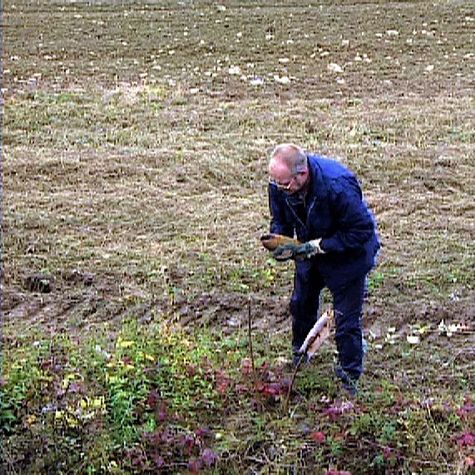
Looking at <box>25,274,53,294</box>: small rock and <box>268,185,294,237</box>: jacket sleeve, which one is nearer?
<box>268,185,294,237</box>: jacket sleeve

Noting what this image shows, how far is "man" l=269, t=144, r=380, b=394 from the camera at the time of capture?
4.57m

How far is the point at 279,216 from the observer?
4.97 metres

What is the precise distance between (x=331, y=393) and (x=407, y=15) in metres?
12.6

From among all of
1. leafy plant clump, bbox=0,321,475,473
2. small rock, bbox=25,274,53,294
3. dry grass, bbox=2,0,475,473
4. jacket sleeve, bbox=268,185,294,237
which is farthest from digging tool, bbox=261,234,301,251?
small rock, bbox=25,274,53,294

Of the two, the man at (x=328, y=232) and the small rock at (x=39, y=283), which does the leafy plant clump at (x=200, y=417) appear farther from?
the small rock at (x=39, y=283)

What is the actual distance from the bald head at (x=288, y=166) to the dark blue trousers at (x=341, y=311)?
2.05 ft

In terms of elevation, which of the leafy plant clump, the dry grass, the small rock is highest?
the leafy plant clump

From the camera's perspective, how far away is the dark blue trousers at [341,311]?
4.94 meters

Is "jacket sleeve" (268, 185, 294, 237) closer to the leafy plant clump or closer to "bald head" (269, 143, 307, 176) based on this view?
"bald head" (269, 143, 307, 176)

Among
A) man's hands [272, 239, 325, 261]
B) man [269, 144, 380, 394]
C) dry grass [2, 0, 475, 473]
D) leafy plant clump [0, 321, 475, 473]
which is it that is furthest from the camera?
dry grass [2, 0, 475, 473]

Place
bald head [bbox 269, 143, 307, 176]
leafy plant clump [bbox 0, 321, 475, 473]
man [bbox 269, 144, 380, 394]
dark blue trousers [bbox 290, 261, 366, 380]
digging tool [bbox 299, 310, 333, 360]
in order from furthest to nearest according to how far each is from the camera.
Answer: digging tool [bbox 299, 310, 333, 360], dark blue trousers [bbox 290, 261, 366, 380], man [bbox 269, 144, 380, 394], bald head [bbox 269, 143, 307, 176], leafy plant clump [bbox 0, 321, 475, 473]

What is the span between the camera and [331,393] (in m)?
5.09

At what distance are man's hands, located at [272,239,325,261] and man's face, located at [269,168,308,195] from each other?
1.10 feet

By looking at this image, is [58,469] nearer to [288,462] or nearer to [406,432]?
[288,462]
